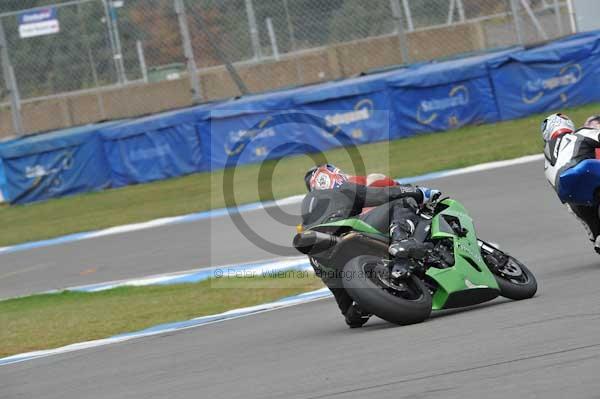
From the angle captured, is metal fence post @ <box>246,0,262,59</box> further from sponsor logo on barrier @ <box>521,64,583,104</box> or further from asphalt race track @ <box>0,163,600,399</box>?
asphalt race track @ <box>0,163,600,399</box>

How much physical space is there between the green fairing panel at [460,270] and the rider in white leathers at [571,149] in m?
1.21

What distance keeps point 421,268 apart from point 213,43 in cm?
1634

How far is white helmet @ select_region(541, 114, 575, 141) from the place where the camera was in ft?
27.9

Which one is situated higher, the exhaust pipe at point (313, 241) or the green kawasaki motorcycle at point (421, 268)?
the exhaust pipe at point (313, 241)

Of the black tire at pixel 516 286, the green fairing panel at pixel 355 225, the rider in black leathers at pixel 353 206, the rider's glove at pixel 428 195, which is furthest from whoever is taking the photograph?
the rider's glove at pixel 428 195

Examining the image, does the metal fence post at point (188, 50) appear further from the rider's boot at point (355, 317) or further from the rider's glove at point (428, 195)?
the rider's boot at point (355, 317)

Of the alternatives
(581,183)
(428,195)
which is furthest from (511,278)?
(581,183)

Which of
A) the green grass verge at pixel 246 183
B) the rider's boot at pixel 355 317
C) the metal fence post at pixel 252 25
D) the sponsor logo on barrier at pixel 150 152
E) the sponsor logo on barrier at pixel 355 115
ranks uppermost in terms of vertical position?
the metal fence post at pixel 252 25

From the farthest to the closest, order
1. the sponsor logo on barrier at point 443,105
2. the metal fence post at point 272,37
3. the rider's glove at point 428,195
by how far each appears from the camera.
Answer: the metal fence post at point 272,37 < the sponsor logo on barrier at point 443,105 < the rider's glove at point 428,195

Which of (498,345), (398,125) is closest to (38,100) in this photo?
(398,125)

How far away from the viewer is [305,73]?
2370 centimetres

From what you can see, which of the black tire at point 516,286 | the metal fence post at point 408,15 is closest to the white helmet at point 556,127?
the black tire at point 516,286

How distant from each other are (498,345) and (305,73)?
60.1 feet

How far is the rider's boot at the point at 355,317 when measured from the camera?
7.49m
